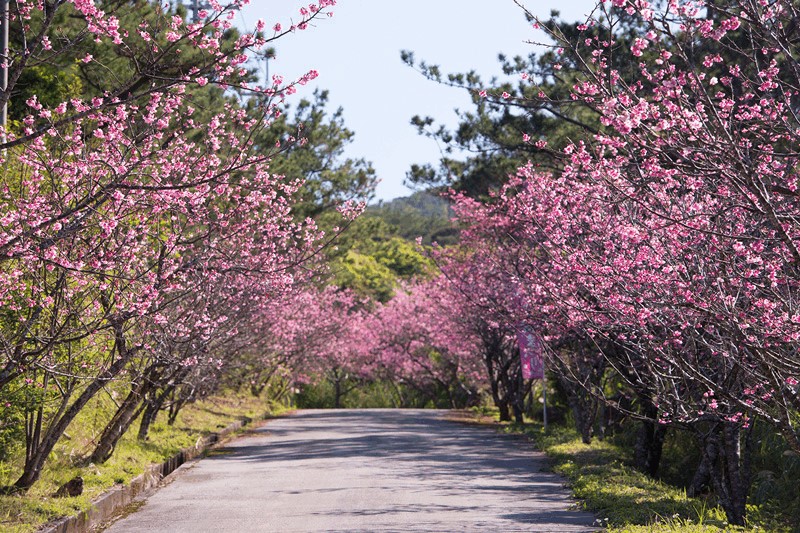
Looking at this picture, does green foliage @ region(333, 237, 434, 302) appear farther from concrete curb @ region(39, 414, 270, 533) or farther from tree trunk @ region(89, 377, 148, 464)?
tree trunk @ region(89, 377, 148, 464)

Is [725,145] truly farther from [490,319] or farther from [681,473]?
[490,319]

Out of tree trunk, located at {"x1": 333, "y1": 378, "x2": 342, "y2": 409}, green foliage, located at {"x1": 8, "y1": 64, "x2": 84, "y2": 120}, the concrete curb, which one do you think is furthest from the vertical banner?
tree trunk, located at {"x1": 333, "y1": 378, "x2": 342, "y2": 409}

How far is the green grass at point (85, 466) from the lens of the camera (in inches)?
404

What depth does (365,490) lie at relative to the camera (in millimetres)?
14078

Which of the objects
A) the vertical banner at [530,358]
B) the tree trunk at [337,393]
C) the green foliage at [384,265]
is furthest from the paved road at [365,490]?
the green foliage at [384,265]

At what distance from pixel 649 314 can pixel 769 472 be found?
294 inches

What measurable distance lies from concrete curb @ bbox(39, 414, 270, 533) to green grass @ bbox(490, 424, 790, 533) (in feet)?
17.3

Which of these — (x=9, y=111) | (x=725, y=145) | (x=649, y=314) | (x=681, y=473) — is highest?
(x=9, y=111)

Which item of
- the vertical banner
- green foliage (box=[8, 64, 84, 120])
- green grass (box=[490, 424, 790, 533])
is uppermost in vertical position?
green foliage (box=[8, 64, 84, 120])

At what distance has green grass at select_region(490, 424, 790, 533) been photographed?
984cm

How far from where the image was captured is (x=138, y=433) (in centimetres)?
1914

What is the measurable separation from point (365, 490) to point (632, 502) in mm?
3993

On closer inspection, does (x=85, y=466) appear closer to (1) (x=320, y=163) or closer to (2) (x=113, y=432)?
(2) (x=113, y=432)

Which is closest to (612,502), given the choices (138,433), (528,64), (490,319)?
(138,433)
